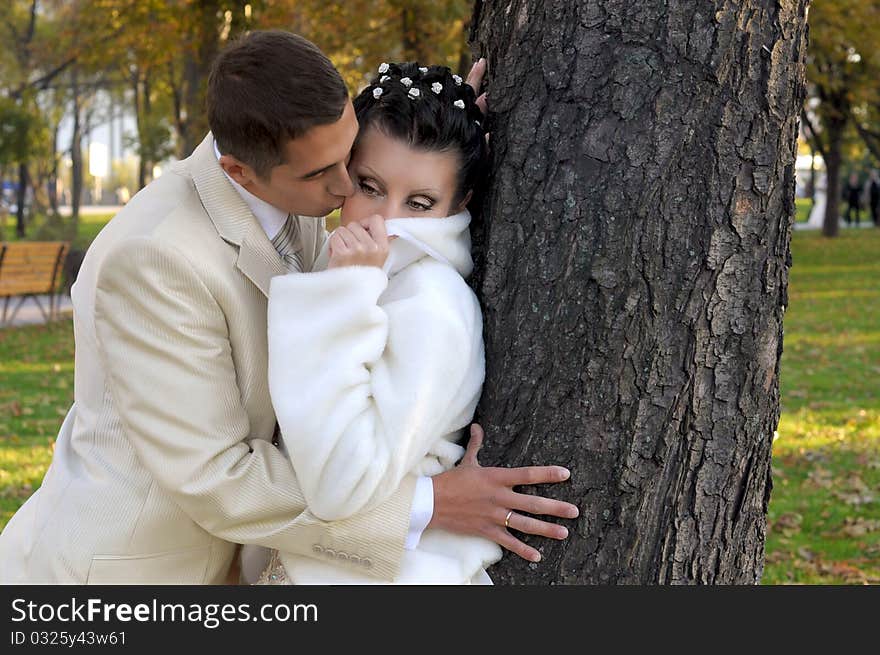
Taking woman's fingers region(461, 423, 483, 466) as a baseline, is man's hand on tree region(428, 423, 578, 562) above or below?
below

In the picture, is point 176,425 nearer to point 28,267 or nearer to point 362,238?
point 362,238

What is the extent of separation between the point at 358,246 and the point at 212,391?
1.51ft

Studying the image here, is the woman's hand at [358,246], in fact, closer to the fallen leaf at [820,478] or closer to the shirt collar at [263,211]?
the shirt collar at [263,211]

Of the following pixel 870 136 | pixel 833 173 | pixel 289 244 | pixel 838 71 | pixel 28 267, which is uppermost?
pixel 838 71

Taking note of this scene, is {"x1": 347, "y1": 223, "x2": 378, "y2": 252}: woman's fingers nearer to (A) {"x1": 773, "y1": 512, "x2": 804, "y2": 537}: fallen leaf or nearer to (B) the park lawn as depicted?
(B) the park lawn

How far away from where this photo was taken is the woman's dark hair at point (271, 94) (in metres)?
2.42

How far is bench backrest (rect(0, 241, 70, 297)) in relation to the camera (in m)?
14.0

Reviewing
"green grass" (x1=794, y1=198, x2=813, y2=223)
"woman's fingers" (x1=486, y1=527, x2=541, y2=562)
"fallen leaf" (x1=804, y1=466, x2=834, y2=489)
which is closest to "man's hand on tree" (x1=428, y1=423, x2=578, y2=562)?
"woman's fingers" (x1=486, y1=527, x2=541, y2=562)

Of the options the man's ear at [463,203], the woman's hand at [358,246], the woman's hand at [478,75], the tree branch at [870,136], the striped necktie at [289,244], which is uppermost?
the woman's hand at [478,75]

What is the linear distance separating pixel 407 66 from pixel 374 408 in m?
0.97

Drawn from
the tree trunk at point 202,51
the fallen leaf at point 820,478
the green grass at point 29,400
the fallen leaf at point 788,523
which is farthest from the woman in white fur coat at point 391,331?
the tree trunk at point 202,51

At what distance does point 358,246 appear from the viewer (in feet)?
7.97

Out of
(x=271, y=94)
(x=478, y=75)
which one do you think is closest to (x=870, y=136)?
(x=478, y=75)

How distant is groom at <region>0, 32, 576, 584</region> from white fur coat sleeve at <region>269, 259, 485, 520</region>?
67mm
